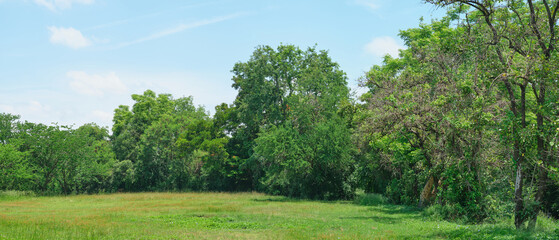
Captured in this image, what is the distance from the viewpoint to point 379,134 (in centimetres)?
2717

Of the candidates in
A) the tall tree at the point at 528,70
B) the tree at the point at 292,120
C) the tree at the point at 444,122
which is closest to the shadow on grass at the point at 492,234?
the tall tree at the point at 528,70

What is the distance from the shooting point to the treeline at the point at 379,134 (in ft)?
52.0

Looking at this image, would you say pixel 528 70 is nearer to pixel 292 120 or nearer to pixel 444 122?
pixel 444 122

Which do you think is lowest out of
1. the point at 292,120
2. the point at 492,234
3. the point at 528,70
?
the point at 492,234

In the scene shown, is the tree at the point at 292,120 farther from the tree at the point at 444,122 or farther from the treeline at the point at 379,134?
the tree at the point at 444,122

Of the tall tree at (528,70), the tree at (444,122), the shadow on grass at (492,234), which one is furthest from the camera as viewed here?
the tree at (444,122)

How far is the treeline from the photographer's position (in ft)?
52.0

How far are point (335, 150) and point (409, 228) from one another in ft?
68.1

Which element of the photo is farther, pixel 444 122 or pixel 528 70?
pixel 444 122

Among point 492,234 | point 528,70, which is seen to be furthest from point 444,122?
point 492,234

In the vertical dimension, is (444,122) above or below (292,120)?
below

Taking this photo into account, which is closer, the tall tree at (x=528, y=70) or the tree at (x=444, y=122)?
the tall tree at (x=528, y=70)

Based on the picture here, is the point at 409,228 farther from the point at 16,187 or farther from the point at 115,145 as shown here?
the point at 115,145

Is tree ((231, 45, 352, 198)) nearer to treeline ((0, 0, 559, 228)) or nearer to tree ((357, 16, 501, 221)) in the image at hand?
treeline ((0, 0, 559, 228))
